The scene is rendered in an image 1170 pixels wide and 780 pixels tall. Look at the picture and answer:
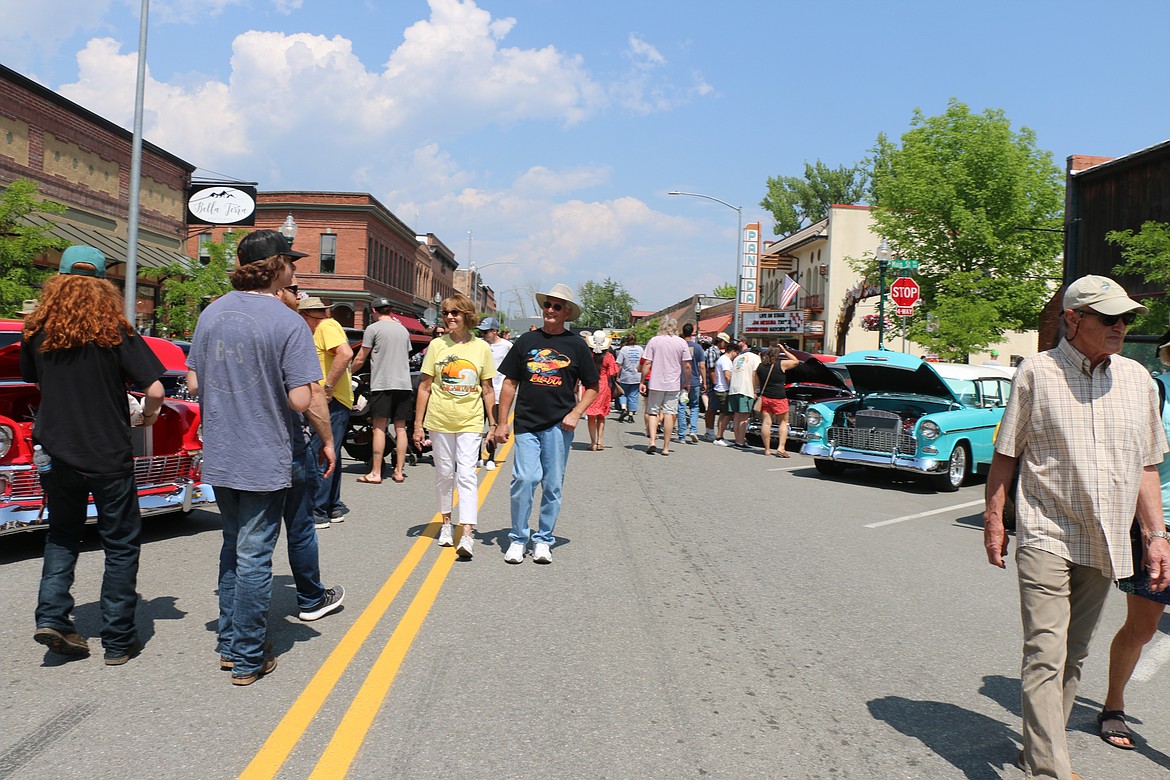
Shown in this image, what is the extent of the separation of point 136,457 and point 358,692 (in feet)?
12.7

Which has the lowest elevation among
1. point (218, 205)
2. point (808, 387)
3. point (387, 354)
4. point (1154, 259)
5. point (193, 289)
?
point (808, 387)

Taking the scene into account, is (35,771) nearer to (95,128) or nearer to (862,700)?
(862,700)

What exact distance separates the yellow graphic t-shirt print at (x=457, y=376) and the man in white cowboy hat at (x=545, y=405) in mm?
297

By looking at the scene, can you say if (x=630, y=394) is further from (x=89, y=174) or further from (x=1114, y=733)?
(x=89, y=174)

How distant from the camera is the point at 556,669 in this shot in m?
4.77

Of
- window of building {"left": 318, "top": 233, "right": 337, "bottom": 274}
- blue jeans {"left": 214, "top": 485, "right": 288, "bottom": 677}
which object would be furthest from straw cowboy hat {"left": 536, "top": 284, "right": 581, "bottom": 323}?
window of building {"left": 318, "top": 233, "right": 337, "bottom": 274}

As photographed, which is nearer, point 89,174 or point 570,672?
point 570,672

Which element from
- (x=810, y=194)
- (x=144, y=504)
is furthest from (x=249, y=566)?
(x=810, y=194)

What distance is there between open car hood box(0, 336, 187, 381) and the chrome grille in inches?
322

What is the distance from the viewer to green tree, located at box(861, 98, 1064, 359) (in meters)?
35.4

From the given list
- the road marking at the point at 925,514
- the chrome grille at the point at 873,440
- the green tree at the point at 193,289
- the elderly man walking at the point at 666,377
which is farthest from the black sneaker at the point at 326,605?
the green tree at the point at 193,289

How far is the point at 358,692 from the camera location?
14.4 feet

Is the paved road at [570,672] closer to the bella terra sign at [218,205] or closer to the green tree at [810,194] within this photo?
the bella terra sign at [218,205]

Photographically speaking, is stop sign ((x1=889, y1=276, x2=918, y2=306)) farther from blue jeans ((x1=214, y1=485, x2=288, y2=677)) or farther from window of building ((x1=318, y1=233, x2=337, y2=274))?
window of building ((x1=318, y1=233, x2=337, y2=274))
